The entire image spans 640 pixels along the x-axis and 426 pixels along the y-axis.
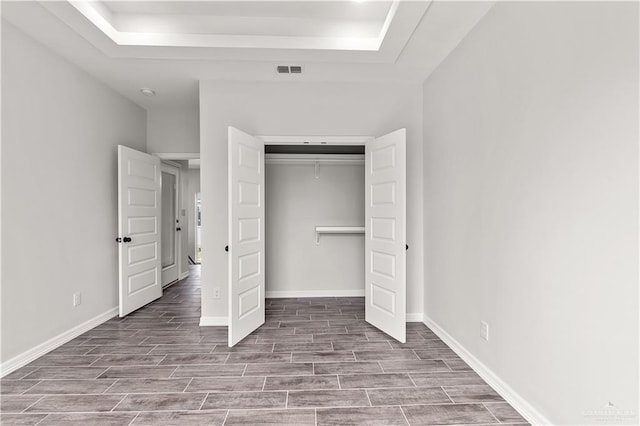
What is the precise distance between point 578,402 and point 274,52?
3292mm

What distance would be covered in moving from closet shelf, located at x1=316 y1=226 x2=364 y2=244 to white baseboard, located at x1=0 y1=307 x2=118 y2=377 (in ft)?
9.06

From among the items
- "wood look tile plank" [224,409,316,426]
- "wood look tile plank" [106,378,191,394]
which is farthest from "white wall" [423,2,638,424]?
"wood look tile plank" [106,378,191,394]

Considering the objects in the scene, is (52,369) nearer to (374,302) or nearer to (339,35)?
(374,302)

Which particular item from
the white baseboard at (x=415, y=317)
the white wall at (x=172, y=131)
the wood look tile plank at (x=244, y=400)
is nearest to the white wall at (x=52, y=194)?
the white wall at (x=172, y=131)

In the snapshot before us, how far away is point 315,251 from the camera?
475 cm

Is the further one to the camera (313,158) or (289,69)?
(313,158)

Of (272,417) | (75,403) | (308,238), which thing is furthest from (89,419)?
(308,238)

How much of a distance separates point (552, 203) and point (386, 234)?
1666 mm

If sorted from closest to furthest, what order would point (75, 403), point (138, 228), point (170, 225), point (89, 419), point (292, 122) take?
point (89, 419)
point (75, 403)
point (292, 122)
point (138, 228)
point (170, 225)

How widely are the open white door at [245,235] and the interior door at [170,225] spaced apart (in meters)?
2.64

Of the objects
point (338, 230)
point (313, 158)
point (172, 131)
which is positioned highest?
point (172, 131)

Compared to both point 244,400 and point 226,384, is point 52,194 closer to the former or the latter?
point 226,384

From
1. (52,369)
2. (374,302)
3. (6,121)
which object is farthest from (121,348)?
(374,302)

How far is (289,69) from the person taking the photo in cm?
329
